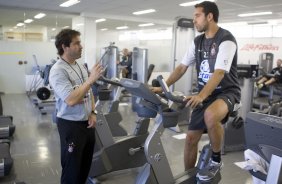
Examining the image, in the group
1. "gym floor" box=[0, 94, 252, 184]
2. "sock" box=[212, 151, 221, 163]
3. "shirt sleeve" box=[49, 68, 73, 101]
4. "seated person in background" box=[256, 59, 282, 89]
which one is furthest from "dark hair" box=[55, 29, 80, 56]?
"seated person in background" box=[256, 59, 282, 89]

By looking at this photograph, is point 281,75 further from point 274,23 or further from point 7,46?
point 7,46

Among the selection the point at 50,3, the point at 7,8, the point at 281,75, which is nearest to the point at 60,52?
the point at 281,75

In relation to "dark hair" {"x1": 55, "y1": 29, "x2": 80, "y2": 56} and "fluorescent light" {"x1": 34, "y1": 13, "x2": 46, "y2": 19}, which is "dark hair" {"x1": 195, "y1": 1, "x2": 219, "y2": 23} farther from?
"fluorescent light" {"x1": 34, "y1": 13, "x2": 46, "y2": 19}

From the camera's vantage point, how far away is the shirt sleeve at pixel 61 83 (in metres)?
2.11

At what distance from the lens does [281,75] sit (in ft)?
23.2

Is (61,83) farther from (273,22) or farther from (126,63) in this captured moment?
(273,22)

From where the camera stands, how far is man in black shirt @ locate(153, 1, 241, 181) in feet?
7.48

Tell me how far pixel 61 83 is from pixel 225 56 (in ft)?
4.34

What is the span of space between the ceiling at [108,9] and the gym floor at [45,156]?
3955mm

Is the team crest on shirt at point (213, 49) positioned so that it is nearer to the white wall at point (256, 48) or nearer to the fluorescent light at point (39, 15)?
the fluorescent light at point (39, 15)

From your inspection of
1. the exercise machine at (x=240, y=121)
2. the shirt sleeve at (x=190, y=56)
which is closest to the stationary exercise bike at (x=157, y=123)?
the shirt sleeve at (x=190, y=56)

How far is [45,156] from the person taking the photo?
3844 mm

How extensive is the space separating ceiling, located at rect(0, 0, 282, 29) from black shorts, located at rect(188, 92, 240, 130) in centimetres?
577

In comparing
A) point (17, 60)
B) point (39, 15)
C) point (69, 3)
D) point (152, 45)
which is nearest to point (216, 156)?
point (69, 3)
